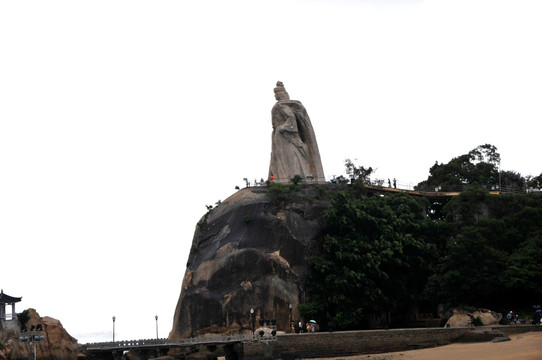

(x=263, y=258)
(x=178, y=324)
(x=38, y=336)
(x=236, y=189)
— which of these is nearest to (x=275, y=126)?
(x=236, y=189)

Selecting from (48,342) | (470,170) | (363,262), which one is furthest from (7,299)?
(470,170)

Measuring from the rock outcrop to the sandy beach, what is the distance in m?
15.6

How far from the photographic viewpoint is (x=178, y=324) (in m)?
61.4

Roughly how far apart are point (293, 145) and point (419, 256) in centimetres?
1531

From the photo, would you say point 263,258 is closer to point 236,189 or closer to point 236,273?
point 236,273

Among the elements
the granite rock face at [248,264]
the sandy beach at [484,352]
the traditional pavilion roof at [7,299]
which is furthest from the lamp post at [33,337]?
the sandy beach at [484,352]

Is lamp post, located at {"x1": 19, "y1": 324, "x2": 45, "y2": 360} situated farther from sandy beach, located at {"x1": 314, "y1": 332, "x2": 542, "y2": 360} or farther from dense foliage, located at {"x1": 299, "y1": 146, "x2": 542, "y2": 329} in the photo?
dense foliage, located at {"x1": 299, "y1": 146, "x2": 542, "y2": 329}

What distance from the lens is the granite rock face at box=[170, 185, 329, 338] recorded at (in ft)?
193

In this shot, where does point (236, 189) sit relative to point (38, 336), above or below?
above

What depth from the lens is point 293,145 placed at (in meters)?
70.2

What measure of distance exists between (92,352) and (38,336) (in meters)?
4.86

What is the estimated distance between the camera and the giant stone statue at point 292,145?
69938 millimetres

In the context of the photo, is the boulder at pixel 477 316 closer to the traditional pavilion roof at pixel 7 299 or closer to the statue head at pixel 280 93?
the statue head at pixel 280 93

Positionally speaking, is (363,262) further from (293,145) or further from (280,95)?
(280,95)
